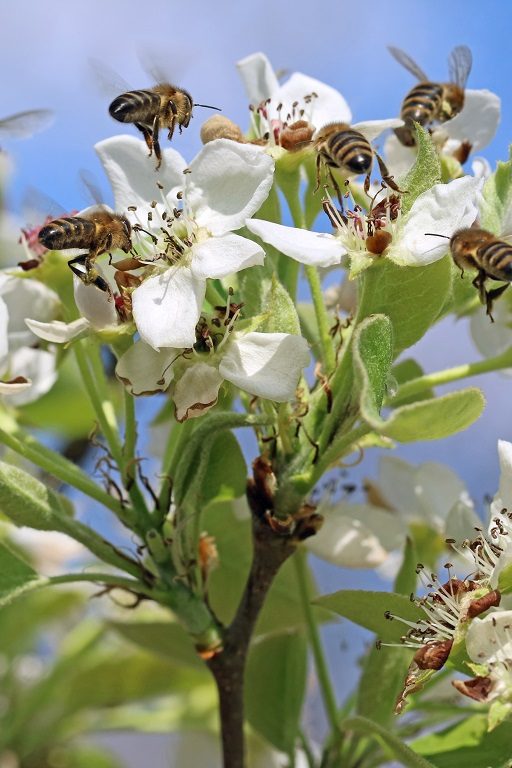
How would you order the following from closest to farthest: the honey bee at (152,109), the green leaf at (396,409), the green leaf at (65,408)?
the green leaf at (396,409)
the honey bee at (152,109)
the green leaf at (65,408)

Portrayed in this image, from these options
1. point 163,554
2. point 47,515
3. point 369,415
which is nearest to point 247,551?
point 163,554

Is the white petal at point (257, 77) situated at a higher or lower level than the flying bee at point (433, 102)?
higher

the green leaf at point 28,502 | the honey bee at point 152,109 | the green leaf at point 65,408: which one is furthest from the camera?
the green leaf at point 65,408

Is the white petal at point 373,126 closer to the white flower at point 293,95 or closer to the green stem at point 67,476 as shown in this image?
the white flower at point 293,95

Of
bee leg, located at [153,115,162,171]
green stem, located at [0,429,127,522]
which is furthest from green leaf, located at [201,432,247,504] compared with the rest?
bee leg, located at [153,115,162,171]

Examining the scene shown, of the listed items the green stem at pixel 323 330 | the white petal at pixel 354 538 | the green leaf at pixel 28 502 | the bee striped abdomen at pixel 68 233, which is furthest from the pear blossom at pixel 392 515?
the bee striped abdomen at pixel 68 233

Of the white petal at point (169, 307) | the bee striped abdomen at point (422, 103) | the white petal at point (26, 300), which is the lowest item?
the white petal at point (26, 300)

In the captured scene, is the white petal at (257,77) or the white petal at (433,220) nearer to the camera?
the white petal at (433,220)
